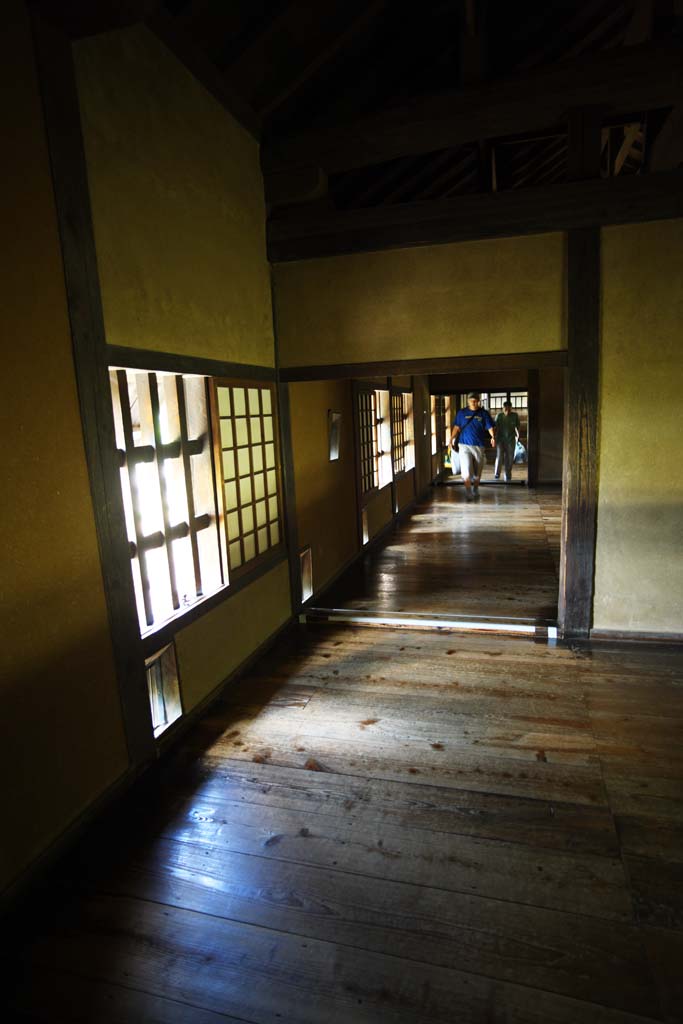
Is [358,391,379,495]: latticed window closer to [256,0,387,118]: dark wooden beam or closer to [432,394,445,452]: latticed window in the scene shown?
[256,0,387,118]: dark wooden beam

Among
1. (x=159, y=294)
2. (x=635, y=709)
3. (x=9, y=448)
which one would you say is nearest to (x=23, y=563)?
(x=9, y=448)

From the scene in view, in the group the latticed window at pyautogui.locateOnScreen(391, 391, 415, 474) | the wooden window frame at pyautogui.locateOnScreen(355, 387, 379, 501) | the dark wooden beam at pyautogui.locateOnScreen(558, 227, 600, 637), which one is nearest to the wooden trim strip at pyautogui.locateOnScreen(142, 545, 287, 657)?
the dark wooden beam at pyautogui.locateOnScreen(558, 227, 600, 637)

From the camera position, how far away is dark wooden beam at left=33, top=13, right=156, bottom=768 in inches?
89.9

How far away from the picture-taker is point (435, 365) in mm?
4199

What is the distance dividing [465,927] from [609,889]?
21.9 inches

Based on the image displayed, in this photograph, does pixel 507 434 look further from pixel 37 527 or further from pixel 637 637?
pixel 37 527

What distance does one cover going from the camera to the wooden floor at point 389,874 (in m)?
1.78

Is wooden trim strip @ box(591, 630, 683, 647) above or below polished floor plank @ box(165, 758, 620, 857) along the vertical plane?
above

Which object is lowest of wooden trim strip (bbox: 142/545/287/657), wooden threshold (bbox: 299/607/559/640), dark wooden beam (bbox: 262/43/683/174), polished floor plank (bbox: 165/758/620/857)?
polished floor plank (bbox: 165/758/620/857)

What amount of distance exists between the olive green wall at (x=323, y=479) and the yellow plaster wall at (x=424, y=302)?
63 centimetres

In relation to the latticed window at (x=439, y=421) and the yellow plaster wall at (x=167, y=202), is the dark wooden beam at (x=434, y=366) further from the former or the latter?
the latticed window at (x=439, y=421)

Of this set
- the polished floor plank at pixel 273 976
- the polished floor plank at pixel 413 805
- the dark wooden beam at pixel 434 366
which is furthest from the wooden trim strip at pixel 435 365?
the polished floor plank at pixel 273 976

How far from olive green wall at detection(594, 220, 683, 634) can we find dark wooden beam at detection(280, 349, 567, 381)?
416 millimetres

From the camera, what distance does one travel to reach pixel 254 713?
135 inches
